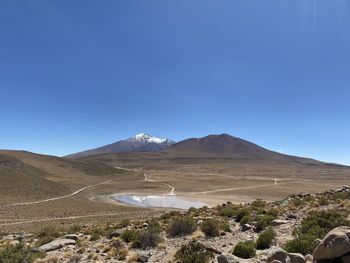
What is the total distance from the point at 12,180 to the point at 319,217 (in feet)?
211

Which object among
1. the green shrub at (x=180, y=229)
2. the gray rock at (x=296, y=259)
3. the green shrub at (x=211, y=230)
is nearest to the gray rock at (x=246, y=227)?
the green shrub at (x=211, y=230)

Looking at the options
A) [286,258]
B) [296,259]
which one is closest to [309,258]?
[296,259]

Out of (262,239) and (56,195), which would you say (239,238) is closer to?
(262,239)

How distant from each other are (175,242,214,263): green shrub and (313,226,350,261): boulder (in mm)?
3598

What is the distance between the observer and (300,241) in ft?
39.3

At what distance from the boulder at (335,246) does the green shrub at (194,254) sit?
3.60 metres

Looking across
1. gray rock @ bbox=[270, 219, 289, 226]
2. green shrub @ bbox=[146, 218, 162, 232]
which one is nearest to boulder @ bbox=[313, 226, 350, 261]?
gray rock @ bbox=[270, 219, 289, 226]

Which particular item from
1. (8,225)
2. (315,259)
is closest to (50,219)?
(8,225)

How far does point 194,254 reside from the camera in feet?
39.1

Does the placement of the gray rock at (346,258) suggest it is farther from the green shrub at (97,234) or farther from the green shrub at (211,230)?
the green shrub at (97,234)

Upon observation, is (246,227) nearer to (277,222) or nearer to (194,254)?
(277,222)

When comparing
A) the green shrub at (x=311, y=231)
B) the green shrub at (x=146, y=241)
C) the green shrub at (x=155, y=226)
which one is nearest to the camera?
the green shrub at (x=311, y=231)

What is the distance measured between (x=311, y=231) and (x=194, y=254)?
16.6 feet

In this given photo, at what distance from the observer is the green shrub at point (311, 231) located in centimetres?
1172
